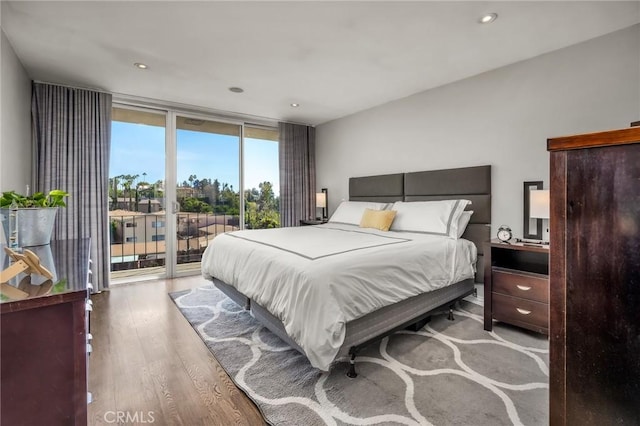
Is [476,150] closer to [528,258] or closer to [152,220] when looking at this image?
[528,258]

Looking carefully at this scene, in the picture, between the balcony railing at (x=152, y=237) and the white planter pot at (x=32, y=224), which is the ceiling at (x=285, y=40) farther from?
the balcony railing at (x=152, y=237)

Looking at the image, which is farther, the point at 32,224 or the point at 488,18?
the point at 488,18

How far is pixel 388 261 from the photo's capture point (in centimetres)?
213

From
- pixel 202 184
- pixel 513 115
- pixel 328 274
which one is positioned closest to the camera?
pixel 328 274

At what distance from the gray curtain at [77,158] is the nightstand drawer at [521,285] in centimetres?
433

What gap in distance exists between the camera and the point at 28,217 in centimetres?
156

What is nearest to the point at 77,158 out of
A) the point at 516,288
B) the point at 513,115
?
the point at 516,288

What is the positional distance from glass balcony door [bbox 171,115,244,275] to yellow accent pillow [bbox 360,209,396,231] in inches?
89.8

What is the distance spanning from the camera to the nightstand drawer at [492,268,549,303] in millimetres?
2277

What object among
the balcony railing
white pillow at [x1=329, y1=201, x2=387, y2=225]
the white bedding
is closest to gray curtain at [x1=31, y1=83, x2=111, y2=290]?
the balcony railing

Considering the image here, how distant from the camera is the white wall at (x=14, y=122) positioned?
7.85 feet

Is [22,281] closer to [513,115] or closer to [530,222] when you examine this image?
[530,222]

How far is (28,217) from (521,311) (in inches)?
132

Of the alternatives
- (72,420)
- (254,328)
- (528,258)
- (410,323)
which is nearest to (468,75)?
(528,258)
